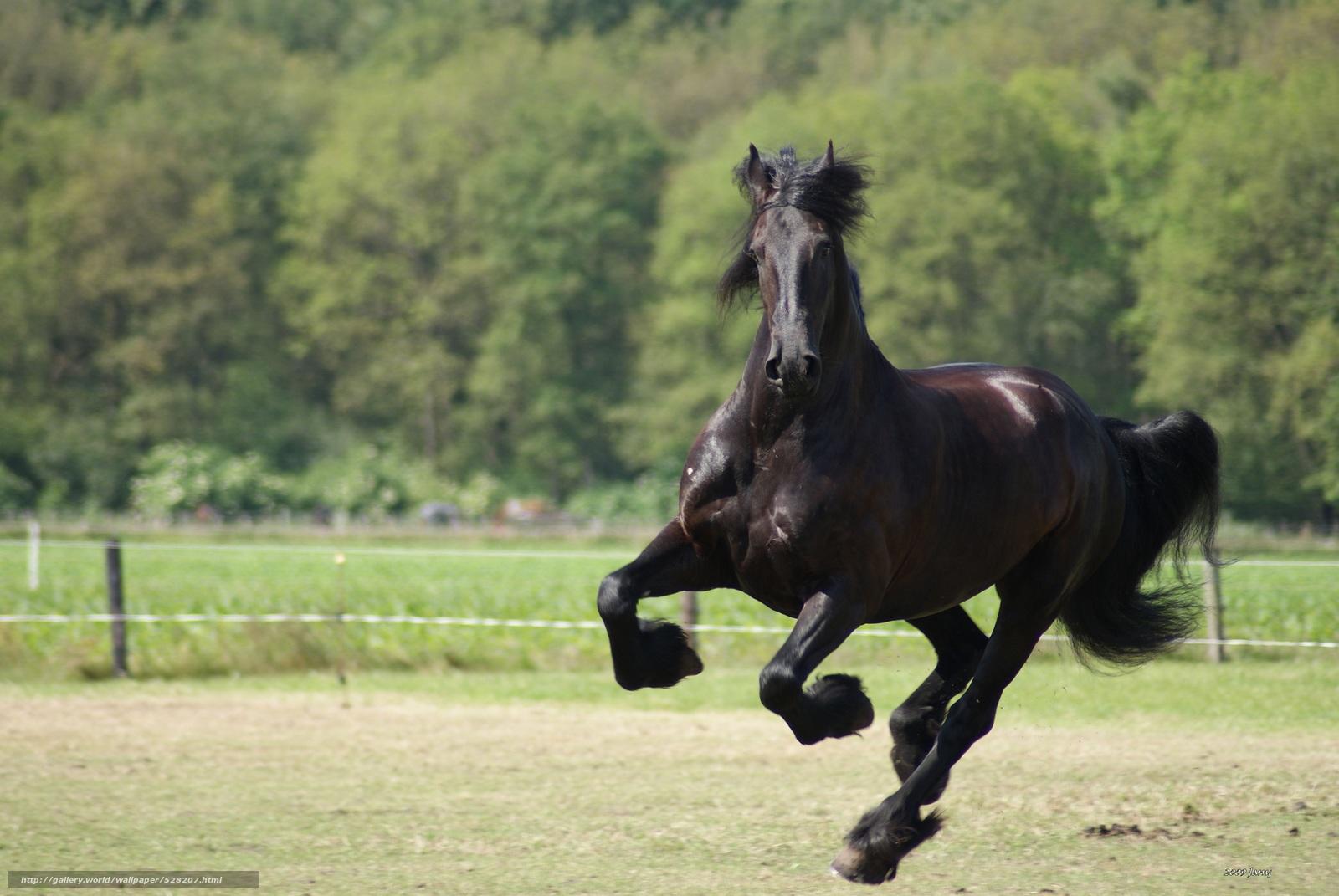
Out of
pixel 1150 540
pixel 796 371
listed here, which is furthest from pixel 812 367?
pixel 1150 540

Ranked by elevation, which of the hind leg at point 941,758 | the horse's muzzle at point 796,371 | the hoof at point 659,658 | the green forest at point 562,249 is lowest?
the green forest at point 562,249

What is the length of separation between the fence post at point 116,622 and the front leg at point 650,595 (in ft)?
33.3

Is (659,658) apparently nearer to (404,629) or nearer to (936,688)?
(936,688)

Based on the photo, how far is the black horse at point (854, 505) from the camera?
495cm

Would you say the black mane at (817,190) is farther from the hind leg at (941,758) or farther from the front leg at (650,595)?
the hind leg at (941,758)

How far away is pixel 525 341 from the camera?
2060 inches

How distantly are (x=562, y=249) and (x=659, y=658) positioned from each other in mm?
47004

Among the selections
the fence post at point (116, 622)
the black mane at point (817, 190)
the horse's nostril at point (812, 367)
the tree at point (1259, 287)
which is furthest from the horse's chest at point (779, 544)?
the tree at point (1259, 287)

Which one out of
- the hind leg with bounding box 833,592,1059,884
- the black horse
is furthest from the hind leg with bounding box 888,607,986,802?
the hind leg with bounding box 833,592,1059,884

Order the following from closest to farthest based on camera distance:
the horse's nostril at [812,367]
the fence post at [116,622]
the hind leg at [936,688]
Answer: the horse's nostril at [812,367], the hind leg at [936,688], the fence post at [116,622]

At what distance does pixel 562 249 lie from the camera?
5169cm

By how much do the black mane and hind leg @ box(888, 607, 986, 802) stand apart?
1.87 m

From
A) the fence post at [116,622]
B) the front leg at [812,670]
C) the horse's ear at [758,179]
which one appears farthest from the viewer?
the fence post at [116,622]

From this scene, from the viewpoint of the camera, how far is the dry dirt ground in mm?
6293
